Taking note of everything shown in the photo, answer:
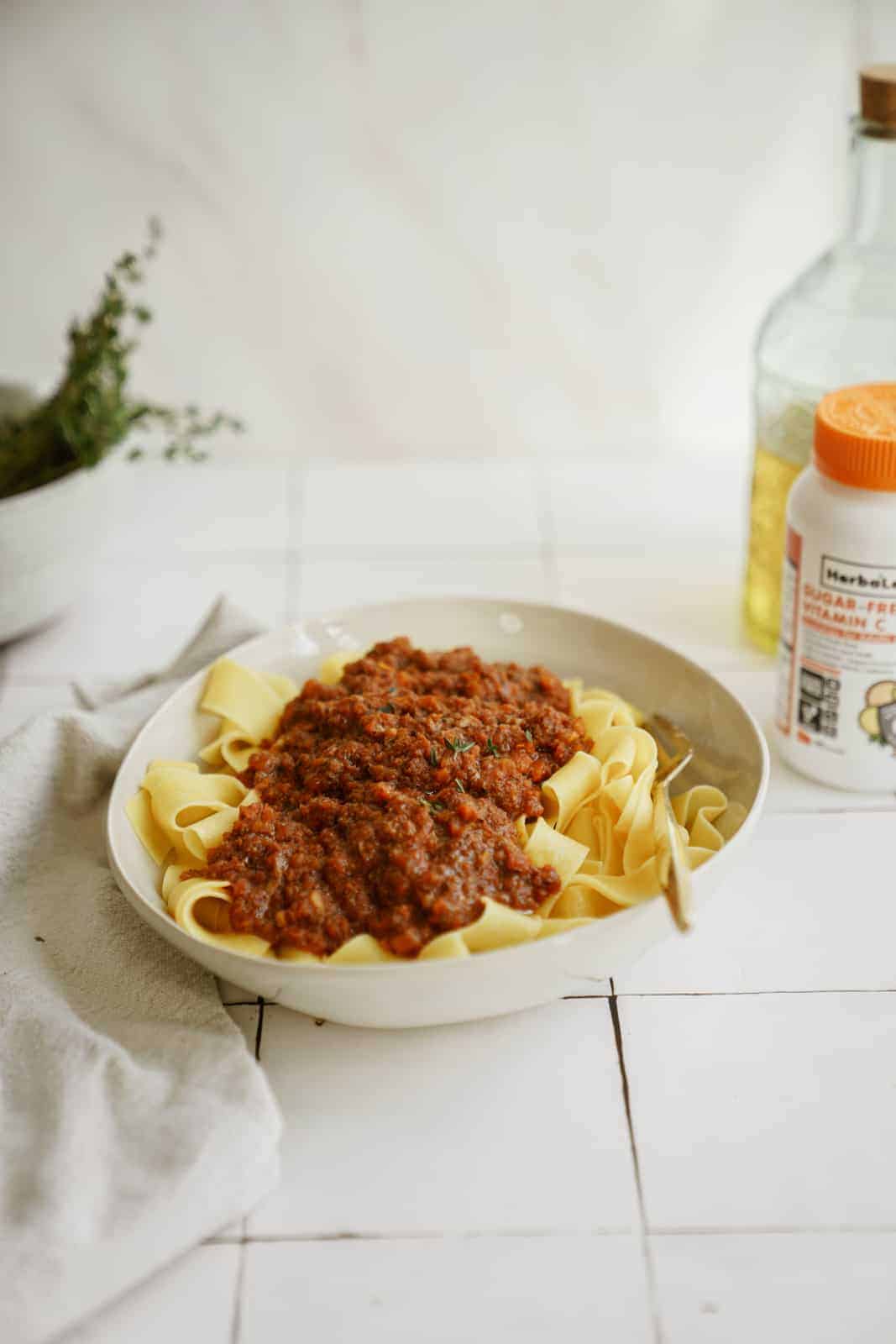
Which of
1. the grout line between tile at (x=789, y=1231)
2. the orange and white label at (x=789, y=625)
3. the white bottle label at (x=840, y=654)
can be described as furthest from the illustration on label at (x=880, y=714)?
the grout line between tile at (x=789, y=1231)

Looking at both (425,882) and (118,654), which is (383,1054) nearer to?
(425,882)

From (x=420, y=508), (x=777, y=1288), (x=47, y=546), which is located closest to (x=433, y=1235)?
(x=777, y=1288)

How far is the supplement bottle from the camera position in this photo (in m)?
1.51

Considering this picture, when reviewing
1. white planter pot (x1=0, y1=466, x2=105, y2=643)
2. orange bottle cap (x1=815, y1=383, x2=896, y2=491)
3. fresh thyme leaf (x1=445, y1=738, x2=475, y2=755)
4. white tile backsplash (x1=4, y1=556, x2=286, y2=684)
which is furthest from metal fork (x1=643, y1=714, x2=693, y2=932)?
white planter pot (x1=0, y1=466, x2=105, y2=643)

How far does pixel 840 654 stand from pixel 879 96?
A: 2.41 ft

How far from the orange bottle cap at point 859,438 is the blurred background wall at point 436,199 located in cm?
97

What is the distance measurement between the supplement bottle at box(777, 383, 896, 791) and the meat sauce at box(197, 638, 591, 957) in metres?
0.32

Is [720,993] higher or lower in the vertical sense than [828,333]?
lower

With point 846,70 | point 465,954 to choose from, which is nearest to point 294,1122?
point 465,954

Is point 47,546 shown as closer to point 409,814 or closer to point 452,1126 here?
point 409,814

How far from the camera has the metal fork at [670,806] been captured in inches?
48.8

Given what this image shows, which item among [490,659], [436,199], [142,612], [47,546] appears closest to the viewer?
[490,659]

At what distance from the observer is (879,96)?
65.8 inches

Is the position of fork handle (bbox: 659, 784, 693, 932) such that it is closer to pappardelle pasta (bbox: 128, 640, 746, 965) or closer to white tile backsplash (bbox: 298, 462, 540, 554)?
pappardelle pasta (bbox: 128, 640, 746, 965)
